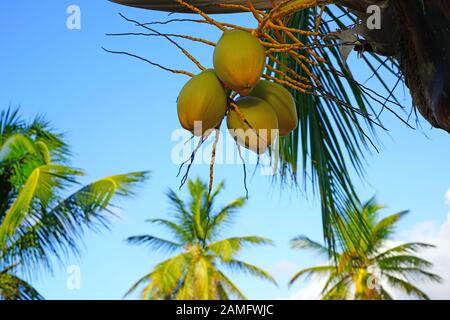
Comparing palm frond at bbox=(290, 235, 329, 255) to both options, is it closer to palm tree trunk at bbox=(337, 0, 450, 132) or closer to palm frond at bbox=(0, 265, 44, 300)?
palm frond at bbox=(0, 265, 44, 300)

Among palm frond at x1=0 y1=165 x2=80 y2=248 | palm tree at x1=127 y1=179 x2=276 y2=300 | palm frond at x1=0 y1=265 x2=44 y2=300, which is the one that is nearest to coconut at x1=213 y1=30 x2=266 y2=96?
palm frond at x1=0 y1=165 x2=80 y2=248

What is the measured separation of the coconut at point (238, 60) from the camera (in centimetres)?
69

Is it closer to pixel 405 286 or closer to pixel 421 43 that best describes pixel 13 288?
pixel 421 43

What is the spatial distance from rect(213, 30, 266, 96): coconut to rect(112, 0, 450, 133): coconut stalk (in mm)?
116

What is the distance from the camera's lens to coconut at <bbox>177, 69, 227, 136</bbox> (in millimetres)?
702

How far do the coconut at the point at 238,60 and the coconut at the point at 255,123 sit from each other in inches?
0.8

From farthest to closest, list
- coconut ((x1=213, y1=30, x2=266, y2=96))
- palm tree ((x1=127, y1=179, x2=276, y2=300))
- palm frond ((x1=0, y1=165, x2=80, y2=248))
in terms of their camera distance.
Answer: palm tree ((x1=127, y1=179, x2=276, y2=300)) → palm frond ((x1=0, y1=165, x2=80, y2=248)) → coconut ((x1=213, y1=30, x2=266, y2=96))

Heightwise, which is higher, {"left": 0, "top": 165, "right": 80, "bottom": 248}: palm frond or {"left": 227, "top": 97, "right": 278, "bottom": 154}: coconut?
{"left": 0, "top": 165, "right": 80, "bottom": 248}: palm frond

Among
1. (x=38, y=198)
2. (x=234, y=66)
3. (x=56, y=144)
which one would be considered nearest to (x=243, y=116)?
(x=234, y=66)

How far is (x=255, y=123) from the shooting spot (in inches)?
28.5

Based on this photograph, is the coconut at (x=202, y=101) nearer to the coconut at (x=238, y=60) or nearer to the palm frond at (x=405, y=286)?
the coconut at (x=238, y=60)
